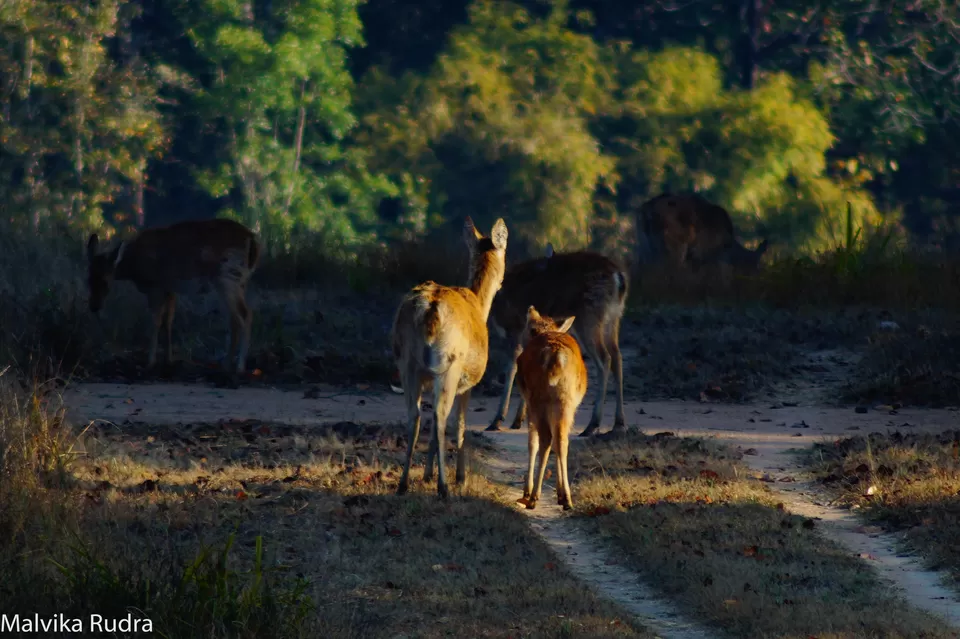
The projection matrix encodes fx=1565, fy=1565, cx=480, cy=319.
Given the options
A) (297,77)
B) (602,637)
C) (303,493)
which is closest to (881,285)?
(303,493)

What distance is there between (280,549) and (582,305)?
253 inches

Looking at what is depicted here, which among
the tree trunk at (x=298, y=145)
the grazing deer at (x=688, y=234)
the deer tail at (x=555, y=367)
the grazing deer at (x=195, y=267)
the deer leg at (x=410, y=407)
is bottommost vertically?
the deer leg at (x=410, y=407)

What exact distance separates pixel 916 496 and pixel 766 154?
101 ft

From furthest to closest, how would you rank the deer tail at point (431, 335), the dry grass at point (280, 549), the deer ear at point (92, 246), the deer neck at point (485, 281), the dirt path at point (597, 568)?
the deer ear at point (92, 246) → the deer neck at point (485, 281) → the deer tail at point (431, 335) → the dirt path at point (597, 568) → the dry grass at point (280, 549)

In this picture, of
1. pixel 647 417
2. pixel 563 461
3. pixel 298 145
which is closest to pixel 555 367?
pixel 563 461

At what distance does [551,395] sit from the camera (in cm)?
1083

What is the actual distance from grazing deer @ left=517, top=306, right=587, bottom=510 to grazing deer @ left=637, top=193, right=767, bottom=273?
15472 mm

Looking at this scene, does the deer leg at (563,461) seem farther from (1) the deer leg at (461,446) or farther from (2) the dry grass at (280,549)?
(1) the deer leg at (461,446)

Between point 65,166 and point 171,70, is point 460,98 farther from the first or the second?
point 65,166

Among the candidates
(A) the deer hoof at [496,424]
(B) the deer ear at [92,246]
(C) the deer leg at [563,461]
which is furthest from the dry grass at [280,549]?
(B) the deer ear at [92,246]

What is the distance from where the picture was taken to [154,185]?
44.0 m

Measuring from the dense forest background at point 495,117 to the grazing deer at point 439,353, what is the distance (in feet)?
93.3

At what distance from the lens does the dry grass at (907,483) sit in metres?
10.1

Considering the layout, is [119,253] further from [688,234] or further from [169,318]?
[688,234]
